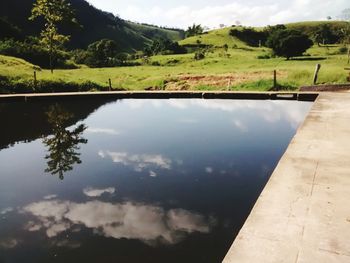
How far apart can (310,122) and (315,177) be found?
15.9 ft

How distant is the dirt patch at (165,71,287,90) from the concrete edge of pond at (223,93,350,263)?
17.6 m

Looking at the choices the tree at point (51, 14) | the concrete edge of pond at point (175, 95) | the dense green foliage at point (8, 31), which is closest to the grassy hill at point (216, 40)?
the dense green foliage at point (8, 31)

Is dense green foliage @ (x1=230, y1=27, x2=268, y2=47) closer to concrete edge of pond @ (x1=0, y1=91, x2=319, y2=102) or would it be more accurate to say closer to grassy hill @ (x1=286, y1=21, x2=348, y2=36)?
grassy hill @ (x1=286, y1=21, x2=348, y2=36)

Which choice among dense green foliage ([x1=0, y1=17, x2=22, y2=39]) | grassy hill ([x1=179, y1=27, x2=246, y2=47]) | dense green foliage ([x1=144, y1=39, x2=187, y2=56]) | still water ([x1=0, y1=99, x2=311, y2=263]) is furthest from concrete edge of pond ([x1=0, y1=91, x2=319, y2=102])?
grassy hill ([x1=179, y1=27, x2=246, y2=47])

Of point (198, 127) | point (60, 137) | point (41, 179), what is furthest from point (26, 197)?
point (198, 127)

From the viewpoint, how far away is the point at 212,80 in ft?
90.9

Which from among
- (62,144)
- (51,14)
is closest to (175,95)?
(62,144)

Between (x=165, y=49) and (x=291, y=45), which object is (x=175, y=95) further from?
(x=165, y=49)

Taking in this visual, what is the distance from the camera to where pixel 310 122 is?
11.0m

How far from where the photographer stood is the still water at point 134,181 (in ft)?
18.4

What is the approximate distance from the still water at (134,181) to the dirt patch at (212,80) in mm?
10590

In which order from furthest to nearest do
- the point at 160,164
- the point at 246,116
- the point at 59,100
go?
Answer: the point at 59,100 → the point at 246,116 → the point at 160,164

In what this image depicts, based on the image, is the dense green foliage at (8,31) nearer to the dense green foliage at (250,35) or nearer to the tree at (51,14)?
the tree at (51,14)

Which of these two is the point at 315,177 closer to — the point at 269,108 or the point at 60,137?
the point at 60,137
